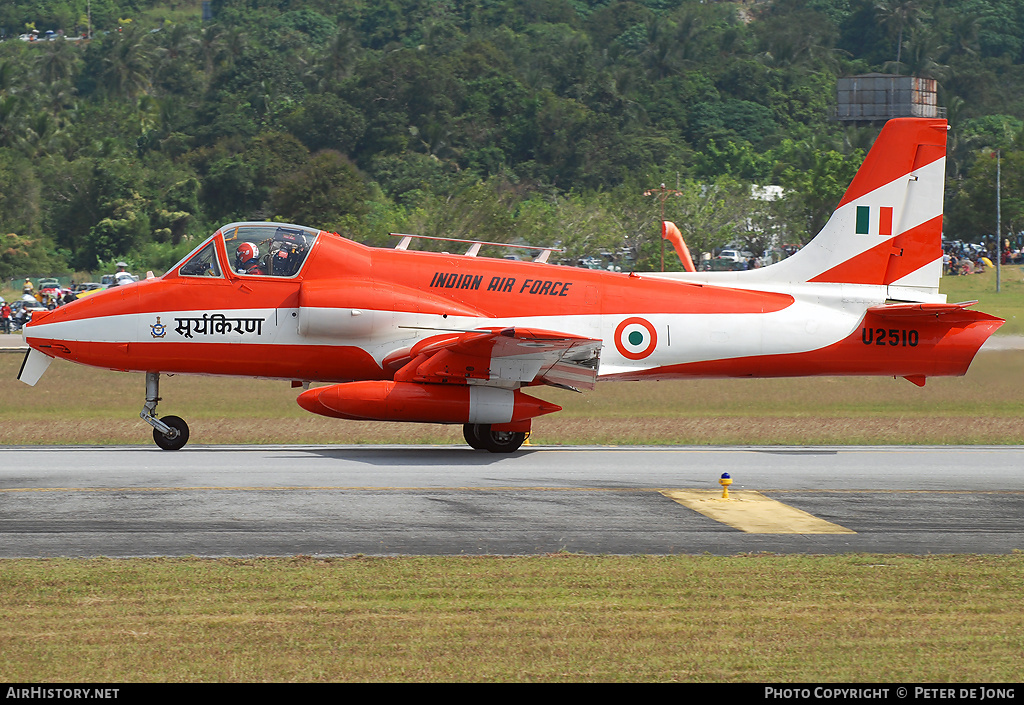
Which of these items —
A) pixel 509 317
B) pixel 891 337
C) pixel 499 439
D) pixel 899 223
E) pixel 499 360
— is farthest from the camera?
pixel 899 223

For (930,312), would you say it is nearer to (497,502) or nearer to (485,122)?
(497,502)

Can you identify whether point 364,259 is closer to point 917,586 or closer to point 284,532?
point 284,532

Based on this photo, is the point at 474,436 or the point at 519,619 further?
the point at 474,436

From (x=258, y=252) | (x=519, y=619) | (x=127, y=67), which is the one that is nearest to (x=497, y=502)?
(x=519, y=619)

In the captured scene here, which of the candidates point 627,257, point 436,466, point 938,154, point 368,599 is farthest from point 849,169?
point 368,599

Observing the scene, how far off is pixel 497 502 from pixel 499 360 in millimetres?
4296

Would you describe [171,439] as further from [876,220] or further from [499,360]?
[876,220]

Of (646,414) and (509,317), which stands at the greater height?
(509,317)

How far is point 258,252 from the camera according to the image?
64.4 feet

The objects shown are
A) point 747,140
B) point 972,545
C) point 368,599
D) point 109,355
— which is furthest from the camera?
point 747,140

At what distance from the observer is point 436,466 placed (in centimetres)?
1805

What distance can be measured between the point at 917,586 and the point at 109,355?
13504 mm

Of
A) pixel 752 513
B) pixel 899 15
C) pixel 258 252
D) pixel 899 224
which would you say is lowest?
pixel 752 513

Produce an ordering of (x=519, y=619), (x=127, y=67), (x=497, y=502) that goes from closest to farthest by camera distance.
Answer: (x=519, y=619), (x=497, y=502), (x=127, y=67)
